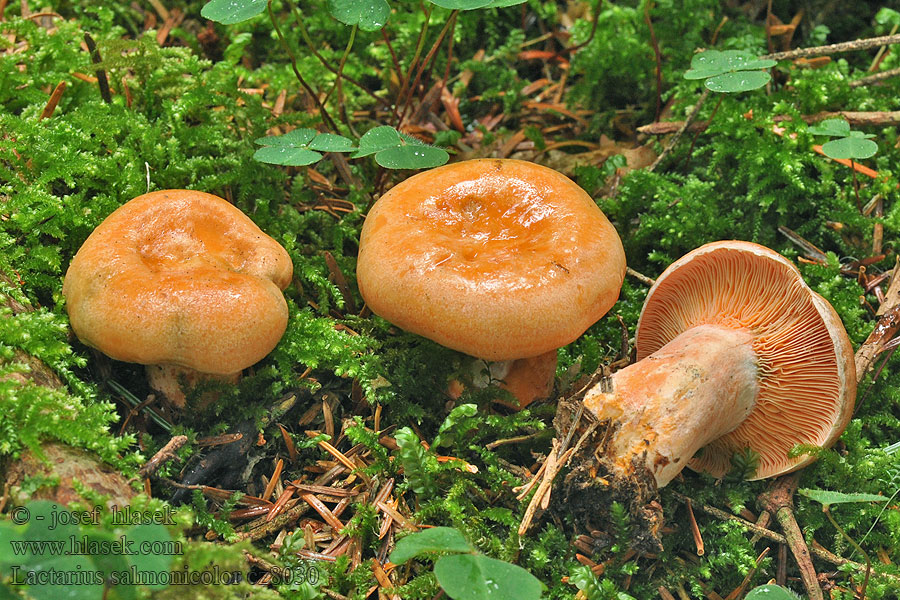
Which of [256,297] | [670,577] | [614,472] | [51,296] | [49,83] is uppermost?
Answer: [49,83]

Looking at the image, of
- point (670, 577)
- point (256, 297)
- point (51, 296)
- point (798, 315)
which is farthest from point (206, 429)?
point (798, 315)

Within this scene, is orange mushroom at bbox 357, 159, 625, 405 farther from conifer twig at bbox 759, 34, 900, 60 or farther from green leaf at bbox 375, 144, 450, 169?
conifer twig at bbox 759, 34, 900, 60

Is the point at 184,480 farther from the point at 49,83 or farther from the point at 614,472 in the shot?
the point at 49,83

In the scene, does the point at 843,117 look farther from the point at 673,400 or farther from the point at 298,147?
the point at 298,147

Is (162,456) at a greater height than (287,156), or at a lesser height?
lesser

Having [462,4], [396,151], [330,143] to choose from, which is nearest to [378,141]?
[396,151]

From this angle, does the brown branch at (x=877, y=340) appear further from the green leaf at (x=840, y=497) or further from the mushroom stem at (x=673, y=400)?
the green leaf at (x=840, y=497)

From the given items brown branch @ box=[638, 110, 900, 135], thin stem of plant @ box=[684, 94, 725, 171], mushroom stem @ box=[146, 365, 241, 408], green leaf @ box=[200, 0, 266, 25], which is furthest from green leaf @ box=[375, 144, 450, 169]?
thin stem of plant @ box=[684, 94, 725, 171]
